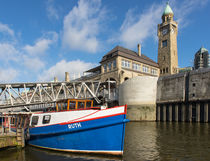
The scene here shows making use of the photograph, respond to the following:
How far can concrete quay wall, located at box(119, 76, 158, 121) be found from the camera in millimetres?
32594

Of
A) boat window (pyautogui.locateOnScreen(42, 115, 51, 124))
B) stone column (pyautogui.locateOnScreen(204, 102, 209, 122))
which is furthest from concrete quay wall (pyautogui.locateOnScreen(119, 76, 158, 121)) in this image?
boat window (pyautogui.locateOnScreen(42, 115, 51, 124))

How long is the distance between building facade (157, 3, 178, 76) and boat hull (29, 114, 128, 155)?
155 feet

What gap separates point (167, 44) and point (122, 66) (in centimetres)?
2033

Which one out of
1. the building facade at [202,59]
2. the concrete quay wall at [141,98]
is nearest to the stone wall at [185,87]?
the concrete quay wall at [141,98]

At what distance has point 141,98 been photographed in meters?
33.7

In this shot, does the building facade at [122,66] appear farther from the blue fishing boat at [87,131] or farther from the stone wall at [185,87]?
the blue fishing boat at [87,131]

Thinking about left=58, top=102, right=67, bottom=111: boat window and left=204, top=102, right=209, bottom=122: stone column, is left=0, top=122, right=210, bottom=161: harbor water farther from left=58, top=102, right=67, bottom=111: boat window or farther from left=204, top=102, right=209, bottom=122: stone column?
left=204, top=102, right=209, bottom=122: stone column

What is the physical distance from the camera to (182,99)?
96.5 ft

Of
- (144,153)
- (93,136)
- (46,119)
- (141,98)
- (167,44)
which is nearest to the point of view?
(93,136)

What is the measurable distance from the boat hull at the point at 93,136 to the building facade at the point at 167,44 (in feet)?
155

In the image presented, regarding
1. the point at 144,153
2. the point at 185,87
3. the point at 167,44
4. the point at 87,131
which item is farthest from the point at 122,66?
the point at 87,131

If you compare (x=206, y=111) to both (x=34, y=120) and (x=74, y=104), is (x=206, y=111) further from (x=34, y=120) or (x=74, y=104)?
(x=34, y=120)

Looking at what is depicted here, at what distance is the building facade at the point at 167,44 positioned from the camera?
54031mm

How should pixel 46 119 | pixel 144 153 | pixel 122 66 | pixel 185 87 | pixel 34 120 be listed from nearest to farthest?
pixel 144 153, pixel 46 119, pixel 34 120, pixel 185 87, pixel 122 66
